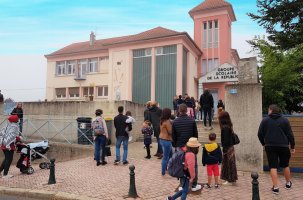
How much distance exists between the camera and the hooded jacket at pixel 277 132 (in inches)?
278

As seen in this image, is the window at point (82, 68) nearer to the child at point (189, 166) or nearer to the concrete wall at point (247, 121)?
the concrete wall at point (247, 121)

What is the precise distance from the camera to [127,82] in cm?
3038

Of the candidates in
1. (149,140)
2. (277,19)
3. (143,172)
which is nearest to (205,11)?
(277,19)

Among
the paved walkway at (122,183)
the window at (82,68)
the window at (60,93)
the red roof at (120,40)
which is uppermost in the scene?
the red roof at (120,40)

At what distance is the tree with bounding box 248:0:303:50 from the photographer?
1384 centimetres

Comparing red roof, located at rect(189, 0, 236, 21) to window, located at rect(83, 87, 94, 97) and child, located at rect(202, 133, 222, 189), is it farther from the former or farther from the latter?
child, located at rect(202, 133, 222, 189)

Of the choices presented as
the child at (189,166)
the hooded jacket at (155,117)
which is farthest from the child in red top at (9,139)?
the child at (189,166)

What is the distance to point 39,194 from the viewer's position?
753 centimetres

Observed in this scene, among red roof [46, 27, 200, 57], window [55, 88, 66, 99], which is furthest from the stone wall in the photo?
window [55, 88, 66, 99]

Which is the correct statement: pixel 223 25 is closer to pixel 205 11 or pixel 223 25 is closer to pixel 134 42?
pixel 205 11

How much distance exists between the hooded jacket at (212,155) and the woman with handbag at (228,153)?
39 cm

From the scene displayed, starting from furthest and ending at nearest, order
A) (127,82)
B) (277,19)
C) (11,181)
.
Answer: (127,82), (277,19), (11,181)

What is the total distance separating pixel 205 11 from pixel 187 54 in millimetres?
5344

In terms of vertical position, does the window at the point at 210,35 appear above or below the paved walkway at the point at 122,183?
above
